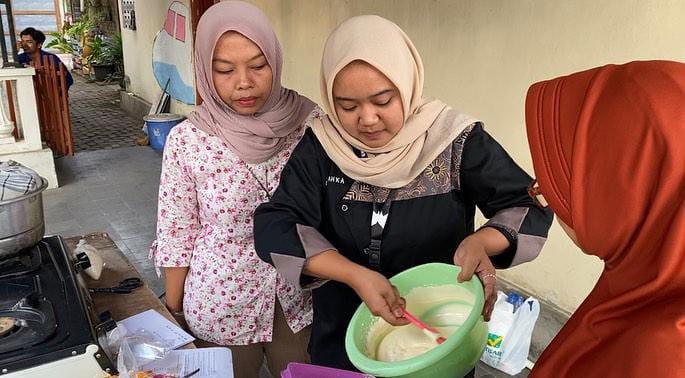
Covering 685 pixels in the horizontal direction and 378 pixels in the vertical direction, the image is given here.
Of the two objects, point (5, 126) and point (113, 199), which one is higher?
point (5, 126)

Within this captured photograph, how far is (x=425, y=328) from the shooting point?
107 cm

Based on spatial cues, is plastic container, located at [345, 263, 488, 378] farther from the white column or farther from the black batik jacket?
the white column

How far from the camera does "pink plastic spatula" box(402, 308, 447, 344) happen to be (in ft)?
3.44

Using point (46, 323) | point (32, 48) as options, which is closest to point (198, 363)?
point (46, 323)

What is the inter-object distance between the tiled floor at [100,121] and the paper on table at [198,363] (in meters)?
6.20

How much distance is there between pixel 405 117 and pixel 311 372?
531 mm

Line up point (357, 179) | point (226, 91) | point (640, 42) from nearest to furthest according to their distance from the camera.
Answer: point (357, 179) < point (226, 91) < point (640, 42)

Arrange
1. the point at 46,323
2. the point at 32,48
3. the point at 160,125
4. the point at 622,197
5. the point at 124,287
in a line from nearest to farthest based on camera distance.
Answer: the point at 622,197
the point at 46,323
the point at 124,287
the point at 32,48
the point at 160,125

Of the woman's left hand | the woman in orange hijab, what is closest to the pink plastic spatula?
the woman's left hand

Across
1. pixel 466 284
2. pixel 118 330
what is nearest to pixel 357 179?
pixel 466 284

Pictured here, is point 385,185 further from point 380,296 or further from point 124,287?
point 124,287

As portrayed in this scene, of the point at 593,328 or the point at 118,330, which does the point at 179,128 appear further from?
the point at 593,328

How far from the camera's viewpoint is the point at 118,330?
1228 millimetres

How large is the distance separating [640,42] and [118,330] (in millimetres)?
1977
